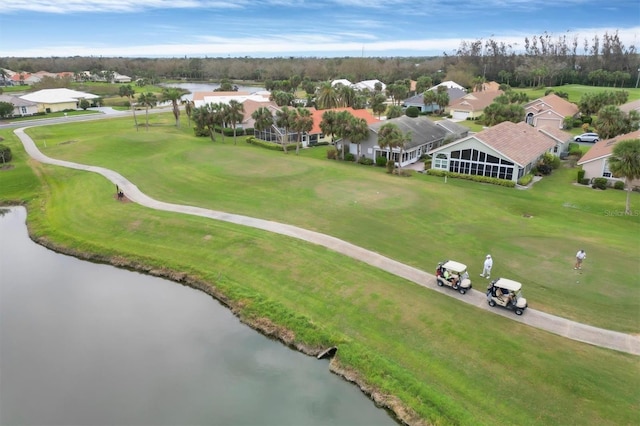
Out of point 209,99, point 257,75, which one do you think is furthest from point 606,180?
point 257,75

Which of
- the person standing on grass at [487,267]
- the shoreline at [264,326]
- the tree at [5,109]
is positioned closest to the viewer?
the shoreline at [264,326]

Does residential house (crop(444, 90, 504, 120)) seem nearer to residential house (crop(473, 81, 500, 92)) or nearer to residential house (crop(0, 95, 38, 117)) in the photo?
residential house (crop(473, 81, 500, 92))

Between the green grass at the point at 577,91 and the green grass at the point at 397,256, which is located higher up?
the green grass at the point at 577,91

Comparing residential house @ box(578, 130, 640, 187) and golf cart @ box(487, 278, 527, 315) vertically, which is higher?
residential house @ box(578, 130, 640, 187)

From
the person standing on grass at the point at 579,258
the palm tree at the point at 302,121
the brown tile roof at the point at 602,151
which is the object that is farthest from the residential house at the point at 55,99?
the person standing on grass at the point at 579,258

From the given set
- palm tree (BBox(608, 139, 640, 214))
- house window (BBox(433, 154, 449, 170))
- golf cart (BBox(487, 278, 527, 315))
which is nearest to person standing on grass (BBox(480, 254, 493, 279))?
golf cart (BBox(487, 278, 527, 315))

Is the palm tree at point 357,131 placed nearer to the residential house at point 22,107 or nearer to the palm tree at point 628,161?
the palm tree at point 628,161

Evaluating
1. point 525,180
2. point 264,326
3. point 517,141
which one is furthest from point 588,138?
point 264,326
